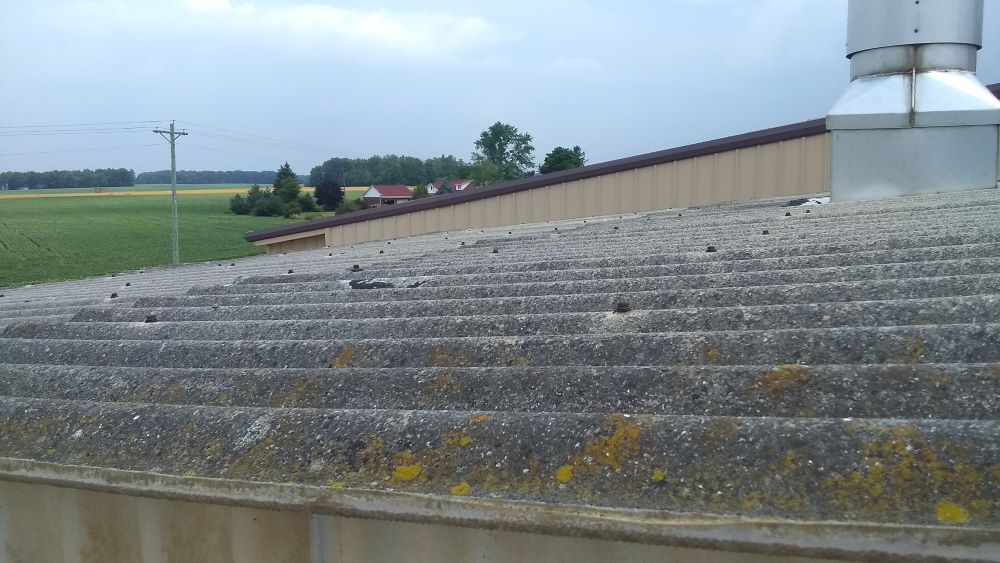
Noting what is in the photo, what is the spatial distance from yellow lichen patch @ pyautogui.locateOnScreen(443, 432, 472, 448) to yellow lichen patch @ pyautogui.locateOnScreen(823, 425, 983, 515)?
0.83 meters

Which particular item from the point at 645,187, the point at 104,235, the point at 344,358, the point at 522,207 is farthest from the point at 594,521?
the point at 104,235

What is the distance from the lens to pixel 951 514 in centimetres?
146

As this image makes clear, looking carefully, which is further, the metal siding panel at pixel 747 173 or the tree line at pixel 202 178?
the tree line at pixel 202 178

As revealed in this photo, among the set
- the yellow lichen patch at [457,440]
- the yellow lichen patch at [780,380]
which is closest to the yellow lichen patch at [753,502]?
the yellow lichen patch at [780,380]

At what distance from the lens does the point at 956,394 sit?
74.6 inches

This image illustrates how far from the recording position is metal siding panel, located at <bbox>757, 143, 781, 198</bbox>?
995 cm

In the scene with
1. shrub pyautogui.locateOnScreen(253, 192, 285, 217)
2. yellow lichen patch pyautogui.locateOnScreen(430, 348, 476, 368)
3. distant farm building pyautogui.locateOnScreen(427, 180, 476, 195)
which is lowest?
yellow lichen patch pyautogui.locateOnScreen(430, 348, 476, 368)

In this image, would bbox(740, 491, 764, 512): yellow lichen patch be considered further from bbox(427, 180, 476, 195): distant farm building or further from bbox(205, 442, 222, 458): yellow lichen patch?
bbox(427, 180, 476, 195): distant farm building

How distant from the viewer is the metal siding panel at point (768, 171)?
9.95 m

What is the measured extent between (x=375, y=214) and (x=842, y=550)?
40.3ft

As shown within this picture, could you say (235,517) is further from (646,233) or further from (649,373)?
(646,233)

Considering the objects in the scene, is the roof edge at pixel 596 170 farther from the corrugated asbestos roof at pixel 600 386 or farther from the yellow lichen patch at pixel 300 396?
the yellow lichen patch at pixel 300 396

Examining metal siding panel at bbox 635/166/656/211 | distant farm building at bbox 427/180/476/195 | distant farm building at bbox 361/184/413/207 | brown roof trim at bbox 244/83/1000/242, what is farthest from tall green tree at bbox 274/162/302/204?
metal siding panel at bbox 635/166/656/211

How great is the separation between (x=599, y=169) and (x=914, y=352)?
30.4 feet
